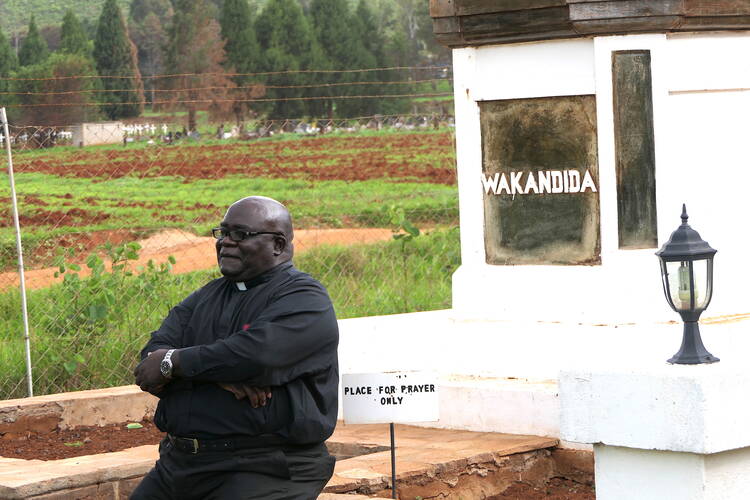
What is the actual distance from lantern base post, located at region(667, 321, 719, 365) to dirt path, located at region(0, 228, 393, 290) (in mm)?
12790

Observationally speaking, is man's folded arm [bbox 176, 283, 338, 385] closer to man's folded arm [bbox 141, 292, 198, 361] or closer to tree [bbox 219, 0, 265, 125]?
man's folded arm [bbox 141, 292, 198, 361]

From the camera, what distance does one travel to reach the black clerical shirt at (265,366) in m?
4.41

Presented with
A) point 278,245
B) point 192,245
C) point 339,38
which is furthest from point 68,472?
point 339,38

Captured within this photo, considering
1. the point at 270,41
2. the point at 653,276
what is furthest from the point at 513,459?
the point at 270,41

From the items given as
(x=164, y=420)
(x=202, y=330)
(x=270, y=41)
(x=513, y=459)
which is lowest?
(x=513, y=459)

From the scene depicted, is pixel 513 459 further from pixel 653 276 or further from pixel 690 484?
pixel 690 484

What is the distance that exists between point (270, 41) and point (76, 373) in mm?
42505

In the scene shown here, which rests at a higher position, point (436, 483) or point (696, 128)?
point (696, 128)

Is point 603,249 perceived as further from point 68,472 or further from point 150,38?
point 150,38

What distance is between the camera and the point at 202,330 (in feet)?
15.4

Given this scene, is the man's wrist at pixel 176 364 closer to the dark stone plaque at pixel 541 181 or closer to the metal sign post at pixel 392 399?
the metal sign post at pixel 392 399

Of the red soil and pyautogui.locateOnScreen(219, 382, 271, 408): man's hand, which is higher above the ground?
pyautogui.locateOnScreen(219, 382, 271, 408): man's hand

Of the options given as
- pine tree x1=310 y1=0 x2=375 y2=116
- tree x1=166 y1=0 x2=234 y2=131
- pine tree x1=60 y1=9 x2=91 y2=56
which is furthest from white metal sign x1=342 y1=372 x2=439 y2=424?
pine tree x1=60 y1=9 x2=91 y2=56

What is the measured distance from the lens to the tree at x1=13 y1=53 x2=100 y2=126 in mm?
15806
